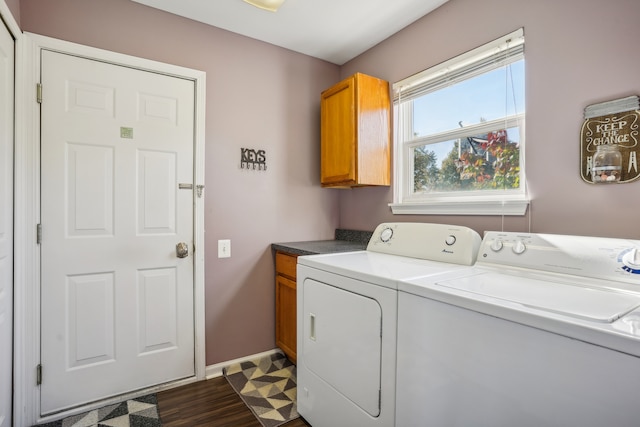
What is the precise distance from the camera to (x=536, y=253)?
1.31 meters

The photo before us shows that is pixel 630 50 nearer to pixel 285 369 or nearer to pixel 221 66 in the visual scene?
pixel 221 66

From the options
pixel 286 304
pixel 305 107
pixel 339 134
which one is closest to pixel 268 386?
pixel 286 304

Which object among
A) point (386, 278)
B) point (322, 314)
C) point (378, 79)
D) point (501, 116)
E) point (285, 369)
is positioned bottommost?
point (285, 369)

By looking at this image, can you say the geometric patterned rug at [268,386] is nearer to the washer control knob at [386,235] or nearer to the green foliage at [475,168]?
the washer control knob at [386,235]

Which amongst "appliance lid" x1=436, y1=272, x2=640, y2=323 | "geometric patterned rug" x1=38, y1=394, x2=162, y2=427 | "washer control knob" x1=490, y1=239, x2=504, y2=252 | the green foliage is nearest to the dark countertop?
the green foliage

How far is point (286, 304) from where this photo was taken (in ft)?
7.54

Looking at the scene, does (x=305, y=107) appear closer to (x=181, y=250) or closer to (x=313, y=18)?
(x=313, y=18)

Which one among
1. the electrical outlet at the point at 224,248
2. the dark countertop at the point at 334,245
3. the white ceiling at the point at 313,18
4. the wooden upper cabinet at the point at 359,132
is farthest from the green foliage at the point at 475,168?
the electrical outlet at the point at 224,248

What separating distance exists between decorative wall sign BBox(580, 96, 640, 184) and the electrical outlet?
2.02 meters

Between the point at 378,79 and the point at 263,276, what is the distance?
1.67 metres

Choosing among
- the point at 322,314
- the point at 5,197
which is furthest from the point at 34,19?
the point at 322,314

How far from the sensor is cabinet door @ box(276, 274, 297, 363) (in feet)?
7.24

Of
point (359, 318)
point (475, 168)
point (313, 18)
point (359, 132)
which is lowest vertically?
point (359, 318)

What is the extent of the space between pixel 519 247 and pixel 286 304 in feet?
4.97
